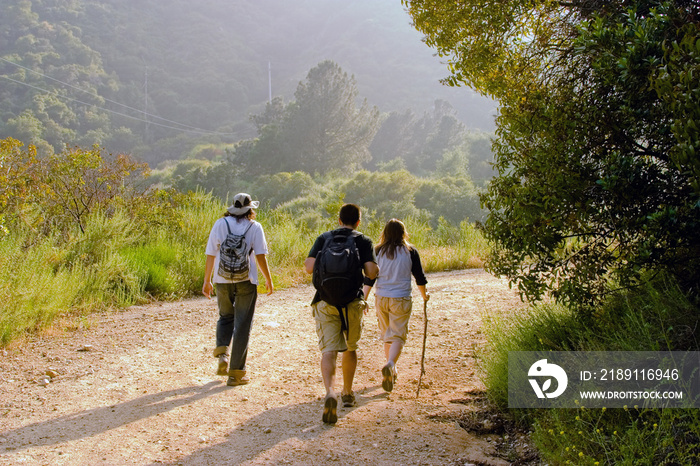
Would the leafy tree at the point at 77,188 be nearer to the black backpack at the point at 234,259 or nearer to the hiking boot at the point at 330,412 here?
the black backpack at the point at 234,259

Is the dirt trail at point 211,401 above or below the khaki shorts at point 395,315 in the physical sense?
below

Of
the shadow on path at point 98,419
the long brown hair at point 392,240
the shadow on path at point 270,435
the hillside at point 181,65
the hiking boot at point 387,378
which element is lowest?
the shadow on path at point 98,419

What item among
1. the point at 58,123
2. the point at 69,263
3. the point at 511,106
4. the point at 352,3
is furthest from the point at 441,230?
the point at 352,3

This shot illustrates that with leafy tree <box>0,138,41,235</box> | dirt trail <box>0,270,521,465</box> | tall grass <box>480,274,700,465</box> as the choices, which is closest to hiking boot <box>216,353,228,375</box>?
dirt trail <box>0,270,521,465</box>

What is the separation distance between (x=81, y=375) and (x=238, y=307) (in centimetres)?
181

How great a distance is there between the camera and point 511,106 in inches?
236

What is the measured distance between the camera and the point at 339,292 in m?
5.03

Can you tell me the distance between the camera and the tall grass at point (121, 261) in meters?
7.82

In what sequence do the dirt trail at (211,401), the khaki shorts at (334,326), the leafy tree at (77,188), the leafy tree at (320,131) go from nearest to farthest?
the dirt trail at (211,401), the khaki shorts at (334,326), the leafy tree at (77,188), the leafy tree at (320,131)

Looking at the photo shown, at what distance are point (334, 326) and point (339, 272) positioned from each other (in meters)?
0.50

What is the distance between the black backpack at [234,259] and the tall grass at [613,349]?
8.24 ft

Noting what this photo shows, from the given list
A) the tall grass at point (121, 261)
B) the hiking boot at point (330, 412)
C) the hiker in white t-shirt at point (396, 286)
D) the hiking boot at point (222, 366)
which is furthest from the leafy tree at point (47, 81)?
the hiking boot at point (330, 412)

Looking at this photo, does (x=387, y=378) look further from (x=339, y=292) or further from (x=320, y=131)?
(x=320, y=131)

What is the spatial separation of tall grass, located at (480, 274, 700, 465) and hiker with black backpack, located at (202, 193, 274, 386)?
238cm
